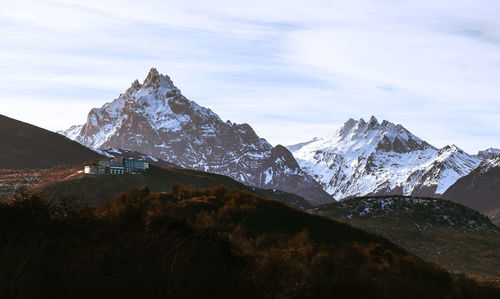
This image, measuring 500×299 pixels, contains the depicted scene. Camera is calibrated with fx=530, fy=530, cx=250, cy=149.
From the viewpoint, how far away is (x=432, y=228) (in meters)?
104

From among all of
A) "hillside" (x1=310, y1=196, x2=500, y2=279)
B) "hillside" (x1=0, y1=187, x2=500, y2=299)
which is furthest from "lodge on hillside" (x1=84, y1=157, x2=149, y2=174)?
"hillside" (x1=0, y1=187, x2=500, y2=299)

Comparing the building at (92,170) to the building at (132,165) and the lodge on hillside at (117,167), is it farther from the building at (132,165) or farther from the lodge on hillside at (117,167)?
the building at (132,165)

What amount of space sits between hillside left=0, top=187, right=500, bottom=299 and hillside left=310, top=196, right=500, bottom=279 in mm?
45147

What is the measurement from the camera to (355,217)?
110875 millimetres

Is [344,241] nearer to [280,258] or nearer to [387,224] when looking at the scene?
[280,258]

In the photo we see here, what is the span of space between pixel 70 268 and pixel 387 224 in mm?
92469

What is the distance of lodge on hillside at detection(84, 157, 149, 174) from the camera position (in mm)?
169000

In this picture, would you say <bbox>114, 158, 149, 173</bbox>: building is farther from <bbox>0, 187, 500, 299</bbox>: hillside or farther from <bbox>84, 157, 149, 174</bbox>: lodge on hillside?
<bbox>0, 187, 500, 299</bbox>: hillside

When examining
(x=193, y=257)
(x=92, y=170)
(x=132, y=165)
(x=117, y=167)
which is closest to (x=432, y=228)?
(x=193, y=257)

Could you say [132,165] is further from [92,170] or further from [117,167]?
[92,170]

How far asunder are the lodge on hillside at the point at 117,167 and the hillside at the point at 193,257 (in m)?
144

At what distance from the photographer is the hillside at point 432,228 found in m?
77.3

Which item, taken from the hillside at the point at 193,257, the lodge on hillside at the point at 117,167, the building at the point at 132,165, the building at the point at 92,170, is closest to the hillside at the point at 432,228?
the hillside at the point at 193,257

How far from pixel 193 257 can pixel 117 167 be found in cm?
16325
